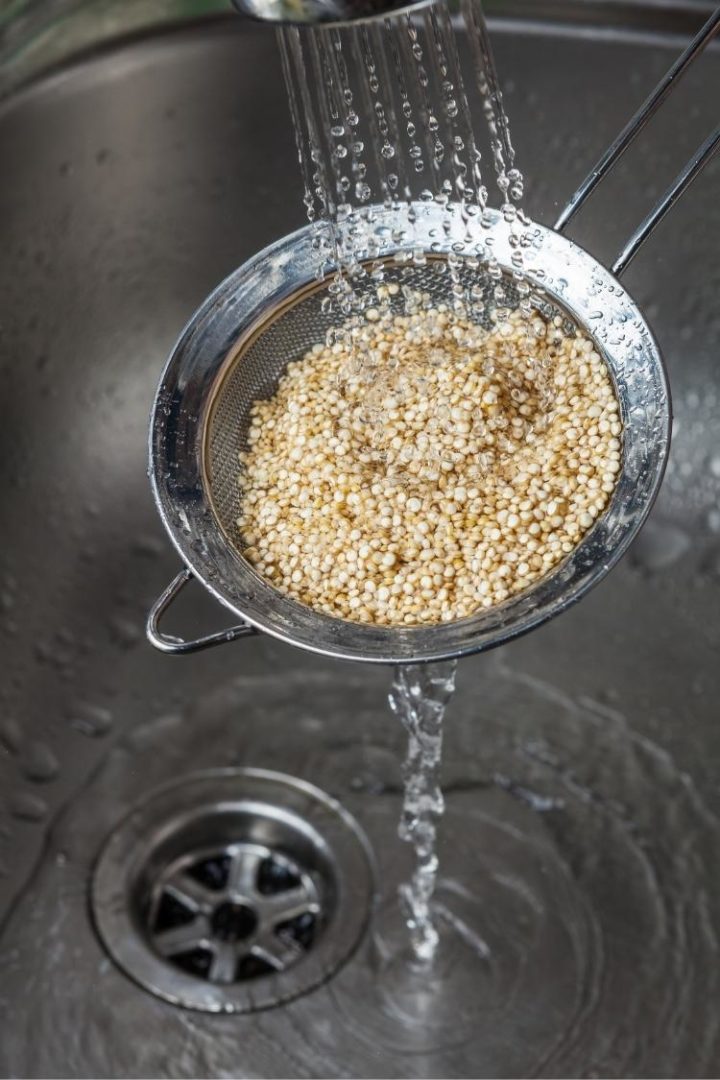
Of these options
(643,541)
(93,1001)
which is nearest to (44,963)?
(93,1001)

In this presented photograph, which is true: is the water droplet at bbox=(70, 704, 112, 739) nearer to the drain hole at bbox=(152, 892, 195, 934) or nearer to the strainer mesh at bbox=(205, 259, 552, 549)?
the drain hole at bbox=(152, 892, 195, 934)

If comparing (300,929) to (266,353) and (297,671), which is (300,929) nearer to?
(297,671)

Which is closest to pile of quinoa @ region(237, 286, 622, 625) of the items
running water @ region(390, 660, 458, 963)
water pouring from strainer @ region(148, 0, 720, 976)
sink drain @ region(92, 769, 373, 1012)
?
water pouring from strainer @ region(148, 0, 720, 976)

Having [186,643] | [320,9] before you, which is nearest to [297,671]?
[186,643]

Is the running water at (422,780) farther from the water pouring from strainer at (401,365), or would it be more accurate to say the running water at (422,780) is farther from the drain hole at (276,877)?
the drain hole at (276,877)

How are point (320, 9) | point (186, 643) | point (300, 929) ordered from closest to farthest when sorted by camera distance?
point (320, 9) < point (186, 643) < point (300, 929)

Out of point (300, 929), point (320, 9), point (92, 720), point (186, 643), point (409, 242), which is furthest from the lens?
point (92, 720)

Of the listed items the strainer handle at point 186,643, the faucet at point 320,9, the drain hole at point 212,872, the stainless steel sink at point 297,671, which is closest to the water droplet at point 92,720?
the stainless steel sink at point 297,671
